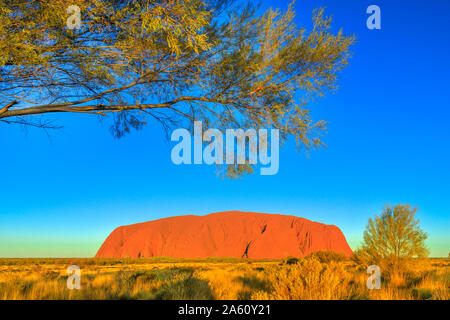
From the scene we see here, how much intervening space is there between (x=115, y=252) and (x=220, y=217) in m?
27.1

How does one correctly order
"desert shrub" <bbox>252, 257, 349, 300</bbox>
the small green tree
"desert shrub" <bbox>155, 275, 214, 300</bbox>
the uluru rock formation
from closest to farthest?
"desert shrub" <bbox>252, 257, 349, 300</bbox>, "desert shrub" <bbox>155, 275, 214, 300</bbox>, the small green tree, the uluru rock formation

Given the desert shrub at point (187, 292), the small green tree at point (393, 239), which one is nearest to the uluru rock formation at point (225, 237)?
the small green tree at point (393, 239)

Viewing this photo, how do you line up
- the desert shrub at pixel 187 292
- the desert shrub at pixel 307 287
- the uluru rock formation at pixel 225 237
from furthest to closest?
1. the uluru rock formation at pixel 225 237
2. the desert shrub at pixel 187 292
3. the desert shrub at pixel 307 287

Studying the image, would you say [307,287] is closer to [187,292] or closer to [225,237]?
[187,292]

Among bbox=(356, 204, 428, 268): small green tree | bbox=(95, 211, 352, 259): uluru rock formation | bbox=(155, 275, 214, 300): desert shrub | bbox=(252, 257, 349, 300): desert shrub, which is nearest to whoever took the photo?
bbox=(252, 257, 349, 300): desert shrub

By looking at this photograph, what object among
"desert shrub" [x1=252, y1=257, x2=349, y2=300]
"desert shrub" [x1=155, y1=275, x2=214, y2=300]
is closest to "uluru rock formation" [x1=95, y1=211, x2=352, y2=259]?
"desert shrub" [x1=155, y1=275, x2=214, y2=300]

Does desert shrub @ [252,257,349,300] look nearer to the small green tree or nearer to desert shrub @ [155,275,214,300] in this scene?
desert shrub @ [155,275,214,300]

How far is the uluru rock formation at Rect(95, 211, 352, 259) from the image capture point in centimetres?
7497

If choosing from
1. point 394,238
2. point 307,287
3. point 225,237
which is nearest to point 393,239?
point 394,238

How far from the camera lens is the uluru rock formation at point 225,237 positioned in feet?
246

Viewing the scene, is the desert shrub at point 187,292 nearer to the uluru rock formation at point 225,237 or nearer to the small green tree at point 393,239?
the small green tree at point 393,239

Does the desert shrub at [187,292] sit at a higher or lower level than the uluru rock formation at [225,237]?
higher

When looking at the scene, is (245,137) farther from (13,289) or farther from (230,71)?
(13,289)
